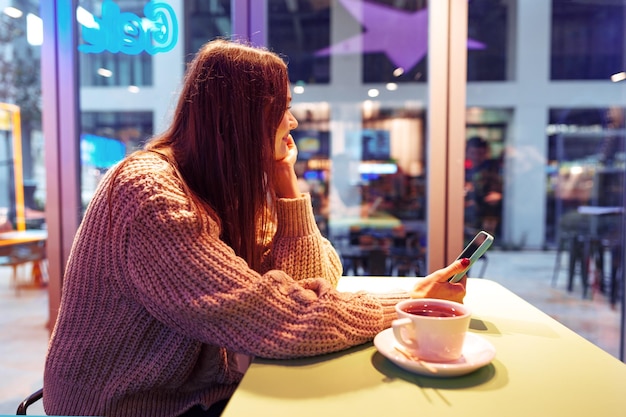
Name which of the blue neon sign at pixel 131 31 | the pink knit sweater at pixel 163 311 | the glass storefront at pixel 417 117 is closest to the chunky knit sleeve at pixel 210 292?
the pink knit sweater at pixel 163 311

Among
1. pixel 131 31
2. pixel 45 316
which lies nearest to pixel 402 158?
Answer: pixel 131 31

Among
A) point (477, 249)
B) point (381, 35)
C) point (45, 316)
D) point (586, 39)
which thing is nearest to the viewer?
point (477, 249)

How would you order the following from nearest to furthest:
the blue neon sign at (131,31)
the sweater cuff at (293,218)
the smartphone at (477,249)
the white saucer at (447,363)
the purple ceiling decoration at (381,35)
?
1. the white saucer at (447,363)
2. the smartphone at (477,249)
3. the sweater cuff at (293,218)
4. the blue neon sign at (131,31)
5. the purple ceiling decoration at (381,35)

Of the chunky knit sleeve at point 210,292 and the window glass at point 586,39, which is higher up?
the window glass at point 586,39

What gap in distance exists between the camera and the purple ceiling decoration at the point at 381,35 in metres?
3.51

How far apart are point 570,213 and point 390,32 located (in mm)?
2058

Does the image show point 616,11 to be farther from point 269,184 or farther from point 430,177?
point 269,184

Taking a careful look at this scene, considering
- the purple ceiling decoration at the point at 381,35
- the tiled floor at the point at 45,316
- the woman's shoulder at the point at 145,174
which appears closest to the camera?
the woman's shoulder at the point at 145,174

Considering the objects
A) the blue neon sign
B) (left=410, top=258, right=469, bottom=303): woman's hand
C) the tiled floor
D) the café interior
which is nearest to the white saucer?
the café interior

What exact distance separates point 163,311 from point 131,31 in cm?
158

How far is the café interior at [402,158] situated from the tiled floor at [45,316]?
0.02 meters

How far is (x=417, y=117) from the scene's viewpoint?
3104 mm

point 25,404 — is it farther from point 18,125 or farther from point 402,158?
point 402,158

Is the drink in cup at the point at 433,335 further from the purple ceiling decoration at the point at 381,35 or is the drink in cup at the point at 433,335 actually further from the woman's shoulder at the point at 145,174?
the purple ceiling decoration at the point at 381,35
